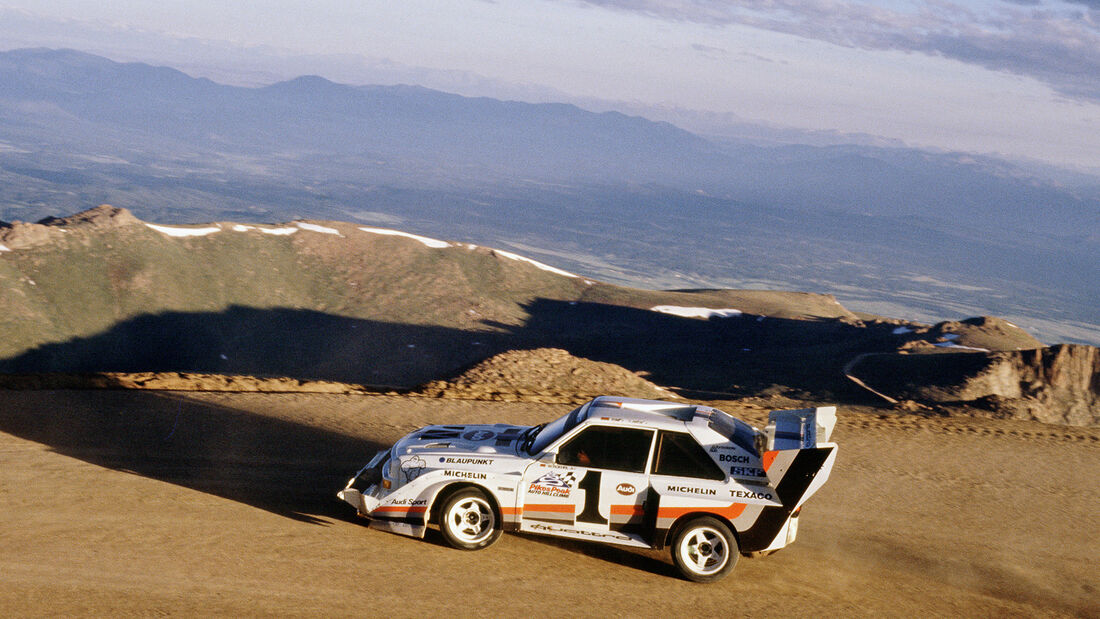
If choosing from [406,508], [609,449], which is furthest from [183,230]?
[609,449]

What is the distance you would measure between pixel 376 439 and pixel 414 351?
2088 inches

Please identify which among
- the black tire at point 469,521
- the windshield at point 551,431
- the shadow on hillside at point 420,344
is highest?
the windshield at point 551,431

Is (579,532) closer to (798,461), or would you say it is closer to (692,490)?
(692,490)

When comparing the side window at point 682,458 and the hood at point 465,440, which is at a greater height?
the side window at point 682,458

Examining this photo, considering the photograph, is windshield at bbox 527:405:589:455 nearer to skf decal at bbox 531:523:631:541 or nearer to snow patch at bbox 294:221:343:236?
skf decal at bbox 531:523:631:541

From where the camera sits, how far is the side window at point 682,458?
9.03 metres

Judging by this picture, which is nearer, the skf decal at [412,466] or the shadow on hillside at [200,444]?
the skf decal at [412,466]

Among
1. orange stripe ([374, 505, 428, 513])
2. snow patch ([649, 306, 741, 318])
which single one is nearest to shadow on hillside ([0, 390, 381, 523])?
orange stripe ([374, 505, 428, 513])

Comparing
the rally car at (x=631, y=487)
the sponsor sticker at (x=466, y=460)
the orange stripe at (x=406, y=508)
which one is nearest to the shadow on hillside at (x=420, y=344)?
the rally car at (x=631, y=487)

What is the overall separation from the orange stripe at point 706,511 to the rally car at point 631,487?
0.03 feet

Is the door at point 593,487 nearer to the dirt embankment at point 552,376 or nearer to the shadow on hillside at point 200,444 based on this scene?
the shadow on hillside at point 200,444

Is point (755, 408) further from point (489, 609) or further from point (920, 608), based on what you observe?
point (489, 609)

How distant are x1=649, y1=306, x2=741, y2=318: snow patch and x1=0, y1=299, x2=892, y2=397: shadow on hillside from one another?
284 cm

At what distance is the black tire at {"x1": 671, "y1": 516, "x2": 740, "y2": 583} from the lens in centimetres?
884
